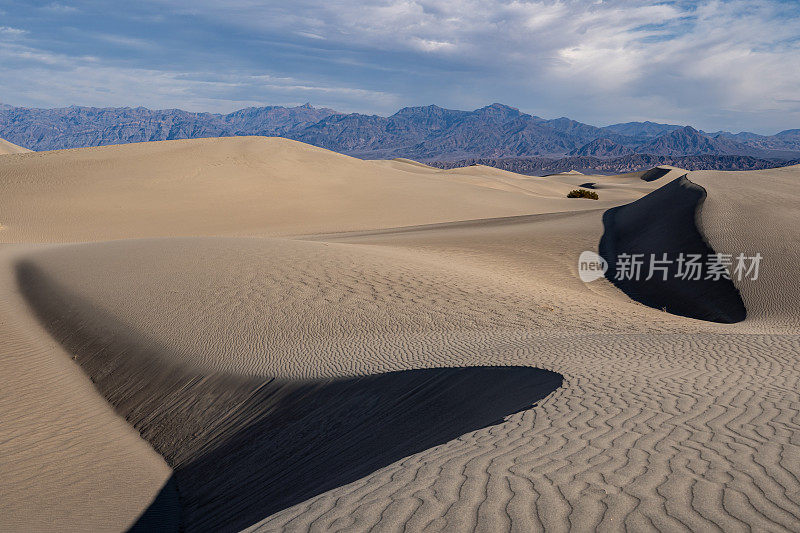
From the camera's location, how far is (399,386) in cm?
781

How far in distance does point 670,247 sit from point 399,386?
16.3 m

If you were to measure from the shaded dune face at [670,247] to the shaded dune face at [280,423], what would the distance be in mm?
11010

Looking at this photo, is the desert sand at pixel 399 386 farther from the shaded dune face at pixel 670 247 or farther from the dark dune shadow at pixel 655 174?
the dark dune shadow at pixel 655 174

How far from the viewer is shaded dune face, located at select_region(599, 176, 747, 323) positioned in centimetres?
1622

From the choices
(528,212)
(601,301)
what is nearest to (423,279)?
(601,301)

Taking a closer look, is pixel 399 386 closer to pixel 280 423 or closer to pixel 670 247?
pixel 280 423

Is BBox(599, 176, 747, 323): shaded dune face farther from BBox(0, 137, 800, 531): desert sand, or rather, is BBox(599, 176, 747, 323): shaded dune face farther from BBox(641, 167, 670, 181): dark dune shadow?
BBox(641, 167, 670, 181): dark dune shadow

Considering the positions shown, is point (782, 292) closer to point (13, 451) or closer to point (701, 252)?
point (701, 252)

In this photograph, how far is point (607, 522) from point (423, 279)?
11.8 m

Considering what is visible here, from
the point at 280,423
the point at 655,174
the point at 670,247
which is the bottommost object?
the point at 655,174

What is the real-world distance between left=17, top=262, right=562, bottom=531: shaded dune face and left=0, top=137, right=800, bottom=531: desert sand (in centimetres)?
4

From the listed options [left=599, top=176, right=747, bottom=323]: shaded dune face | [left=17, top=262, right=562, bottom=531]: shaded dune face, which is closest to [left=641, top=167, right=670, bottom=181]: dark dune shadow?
[left=599, top=176, right=747, bottom=323]: shaded dune face

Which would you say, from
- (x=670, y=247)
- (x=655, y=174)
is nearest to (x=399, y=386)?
(x=670, y=247)

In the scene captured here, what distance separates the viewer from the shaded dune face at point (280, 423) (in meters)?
5.85
